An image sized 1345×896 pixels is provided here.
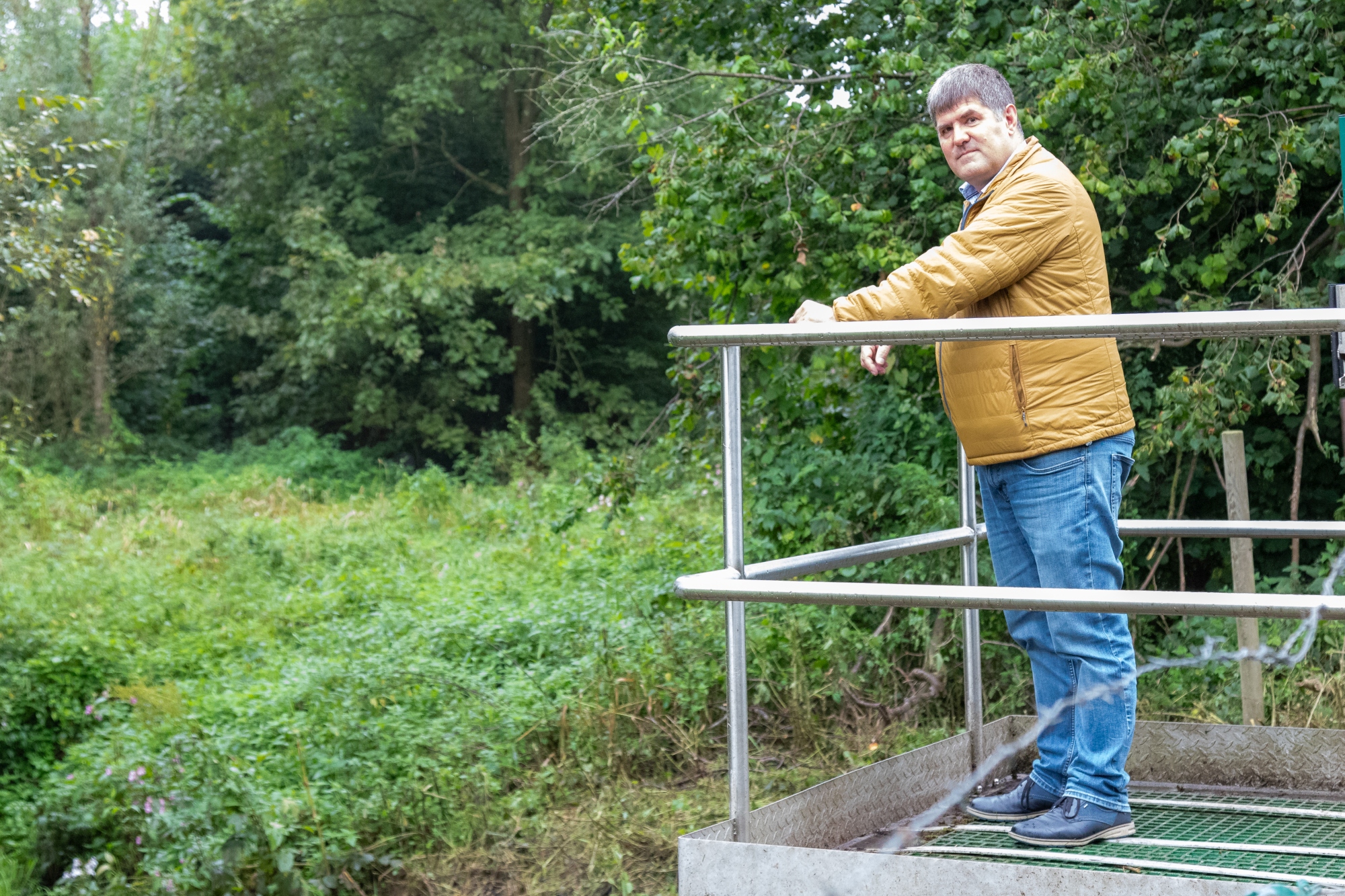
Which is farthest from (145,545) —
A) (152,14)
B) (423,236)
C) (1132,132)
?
(152,14)

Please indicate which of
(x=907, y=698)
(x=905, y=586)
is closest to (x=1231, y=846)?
(x=905, y=586)

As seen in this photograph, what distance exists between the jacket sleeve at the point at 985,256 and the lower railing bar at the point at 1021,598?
0.60 meters

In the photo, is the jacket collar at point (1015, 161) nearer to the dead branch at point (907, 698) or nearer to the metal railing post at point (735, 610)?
the metal railing post at point (735, 610)

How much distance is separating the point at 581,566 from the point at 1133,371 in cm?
457

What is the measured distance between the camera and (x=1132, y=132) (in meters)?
5.05

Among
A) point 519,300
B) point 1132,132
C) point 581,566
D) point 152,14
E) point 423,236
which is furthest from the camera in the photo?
point 152,14

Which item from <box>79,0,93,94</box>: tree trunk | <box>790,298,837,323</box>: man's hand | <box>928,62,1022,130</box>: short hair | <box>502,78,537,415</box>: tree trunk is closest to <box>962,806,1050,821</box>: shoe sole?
<box>790,298,837,323</box>: man's hand


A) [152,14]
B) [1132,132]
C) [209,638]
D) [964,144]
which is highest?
[152,14]

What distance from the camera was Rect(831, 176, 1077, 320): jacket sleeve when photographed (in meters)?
2.31

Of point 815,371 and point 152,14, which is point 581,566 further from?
point 152,14

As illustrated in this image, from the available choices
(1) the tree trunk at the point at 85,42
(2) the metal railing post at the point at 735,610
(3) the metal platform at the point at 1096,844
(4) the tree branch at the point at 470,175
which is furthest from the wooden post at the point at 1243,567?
(1) the tree trunk at the point at 85,42

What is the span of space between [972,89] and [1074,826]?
4.86 feet

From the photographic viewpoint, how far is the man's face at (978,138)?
8.43 ft

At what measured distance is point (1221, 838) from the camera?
253 cm
